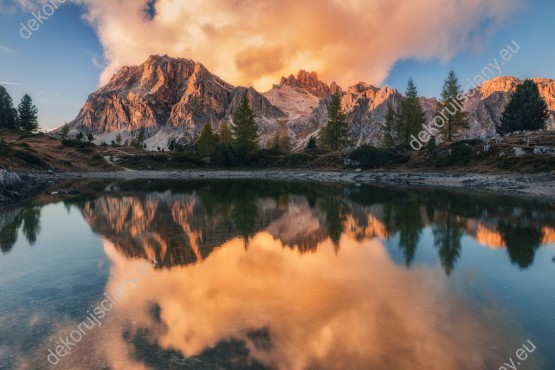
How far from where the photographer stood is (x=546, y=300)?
419 inches

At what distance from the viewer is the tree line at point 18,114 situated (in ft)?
389

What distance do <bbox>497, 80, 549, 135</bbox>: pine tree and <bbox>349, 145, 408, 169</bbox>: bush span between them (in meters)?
30.0

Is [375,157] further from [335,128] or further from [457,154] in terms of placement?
[335,128]

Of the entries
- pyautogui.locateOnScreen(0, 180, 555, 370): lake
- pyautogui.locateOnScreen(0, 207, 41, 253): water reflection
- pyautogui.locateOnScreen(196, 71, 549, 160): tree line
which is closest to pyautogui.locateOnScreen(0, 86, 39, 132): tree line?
pyautogui.locateOnScreen(196, 71, 549, 160): tree line

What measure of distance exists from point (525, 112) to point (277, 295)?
8928 centimetres

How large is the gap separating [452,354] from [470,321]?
6.79ft

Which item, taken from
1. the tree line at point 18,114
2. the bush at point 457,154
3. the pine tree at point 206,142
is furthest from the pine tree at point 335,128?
the tree line at point 18,114

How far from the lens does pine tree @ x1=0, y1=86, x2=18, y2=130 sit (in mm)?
118250

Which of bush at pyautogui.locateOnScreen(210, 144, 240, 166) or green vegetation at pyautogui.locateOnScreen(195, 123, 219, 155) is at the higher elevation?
green vegetation at pyautogui.locateOnScreen(195, 123, 219, 155)

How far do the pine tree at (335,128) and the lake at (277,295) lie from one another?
76699mm

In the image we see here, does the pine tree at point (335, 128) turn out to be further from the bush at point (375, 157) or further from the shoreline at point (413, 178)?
the shoreline at point (413, 178)

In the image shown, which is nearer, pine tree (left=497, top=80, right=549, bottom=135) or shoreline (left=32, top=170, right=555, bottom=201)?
shoreline (left=32, top=170, right=555, bottom=201)

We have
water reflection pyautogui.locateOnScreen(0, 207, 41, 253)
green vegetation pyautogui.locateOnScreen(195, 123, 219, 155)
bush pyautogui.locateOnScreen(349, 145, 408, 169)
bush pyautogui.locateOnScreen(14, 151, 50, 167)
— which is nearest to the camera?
water reflection pyautogui.locateOnScreen(0, 207, 41, 253)

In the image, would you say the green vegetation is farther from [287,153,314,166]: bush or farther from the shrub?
the shrub
